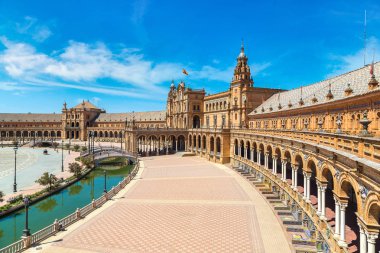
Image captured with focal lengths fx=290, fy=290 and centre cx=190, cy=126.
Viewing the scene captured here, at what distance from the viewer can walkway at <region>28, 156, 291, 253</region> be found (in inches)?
834

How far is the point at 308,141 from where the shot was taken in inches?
872

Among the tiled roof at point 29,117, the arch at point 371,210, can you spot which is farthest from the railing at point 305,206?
the tiled roof at point 29,117

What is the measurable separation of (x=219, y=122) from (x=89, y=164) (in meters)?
34.7

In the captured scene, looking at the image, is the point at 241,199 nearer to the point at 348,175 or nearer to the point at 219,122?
the point at 348,175

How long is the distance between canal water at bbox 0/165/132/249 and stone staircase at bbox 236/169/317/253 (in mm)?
23339

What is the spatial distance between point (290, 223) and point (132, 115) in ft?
370

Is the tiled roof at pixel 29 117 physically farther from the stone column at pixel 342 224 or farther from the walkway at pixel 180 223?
the stone column at pixel 342 224

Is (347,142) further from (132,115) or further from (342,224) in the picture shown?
(132,115)

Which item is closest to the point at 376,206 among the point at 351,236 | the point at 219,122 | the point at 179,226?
the point at 351,236

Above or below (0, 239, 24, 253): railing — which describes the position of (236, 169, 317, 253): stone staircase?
above

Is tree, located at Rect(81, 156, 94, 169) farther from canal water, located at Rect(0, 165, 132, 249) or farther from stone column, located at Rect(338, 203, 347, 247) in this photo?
stone column, located at Rect(338, 203, 347, 247)

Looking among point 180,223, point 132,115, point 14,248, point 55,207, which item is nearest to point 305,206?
point 180,223

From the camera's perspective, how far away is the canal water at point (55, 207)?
93.3 feet

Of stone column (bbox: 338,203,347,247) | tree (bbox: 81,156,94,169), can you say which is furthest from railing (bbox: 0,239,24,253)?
tree (bbox: 81,156,94,169)
